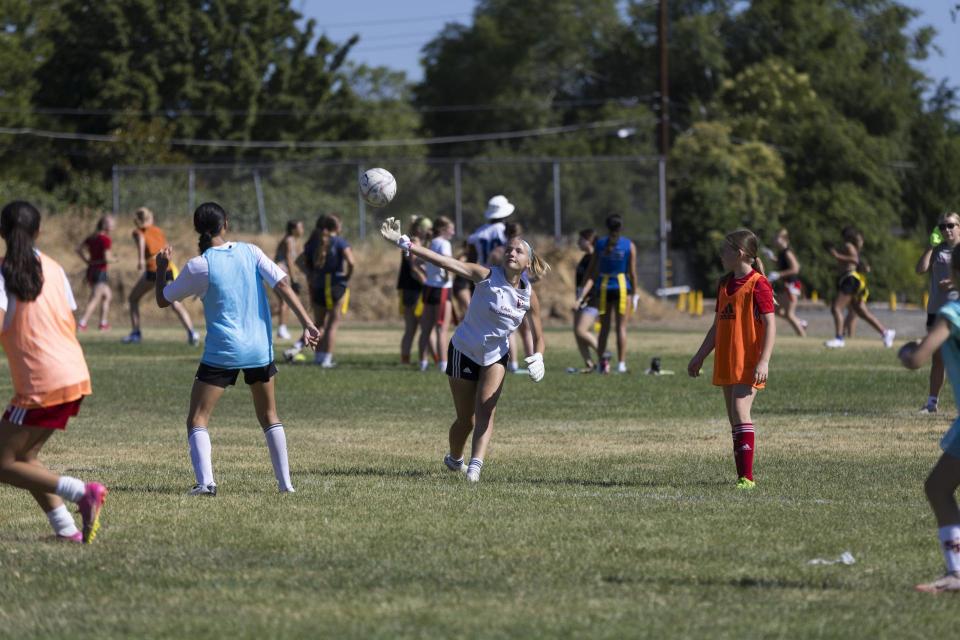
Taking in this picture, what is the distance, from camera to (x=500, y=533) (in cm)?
838

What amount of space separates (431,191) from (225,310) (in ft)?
118

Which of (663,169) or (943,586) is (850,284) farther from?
(943,586)

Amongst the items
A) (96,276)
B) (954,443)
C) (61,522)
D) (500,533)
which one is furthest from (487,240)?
(954,443)

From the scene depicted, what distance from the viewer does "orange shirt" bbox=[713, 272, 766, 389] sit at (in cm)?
1032

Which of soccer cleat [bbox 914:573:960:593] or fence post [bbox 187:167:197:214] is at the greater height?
fence post [bbox 187:167:197:214]

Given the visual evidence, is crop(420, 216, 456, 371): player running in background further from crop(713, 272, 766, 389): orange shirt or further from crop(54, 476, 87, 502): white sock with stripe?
crop(54, 476, 87, 502): white sock with stripe

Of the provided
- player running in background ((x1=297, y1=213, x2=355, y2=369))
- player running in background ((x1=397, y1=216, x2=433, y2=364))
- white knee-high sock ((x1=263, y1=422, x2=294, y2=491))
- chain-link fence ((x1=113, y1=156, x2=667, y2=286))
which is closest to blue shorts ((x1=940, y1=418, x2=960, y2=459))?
white knee-high sock ((x1=263, y1=422, x2=294, y2=491))

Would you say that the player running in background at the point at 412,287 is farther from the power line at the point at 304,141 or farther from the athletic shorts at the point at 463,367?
the power line at the point at 304,141

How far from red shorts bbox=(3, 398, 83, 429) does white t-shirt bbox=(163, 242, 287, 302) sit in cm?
176

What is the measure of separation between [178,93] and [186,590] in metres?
60.1

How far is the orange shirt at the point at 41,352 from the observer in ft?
25.6

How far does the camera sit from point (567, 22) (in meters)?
85.4

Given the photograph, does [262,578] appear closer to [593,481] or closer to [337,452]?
[593,481]

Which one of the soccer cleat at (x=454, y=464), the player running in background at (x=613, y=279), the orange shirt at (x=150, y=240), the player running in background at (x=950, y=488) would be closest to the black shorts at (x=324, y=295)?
the player running in background at (x=613, y=279)
